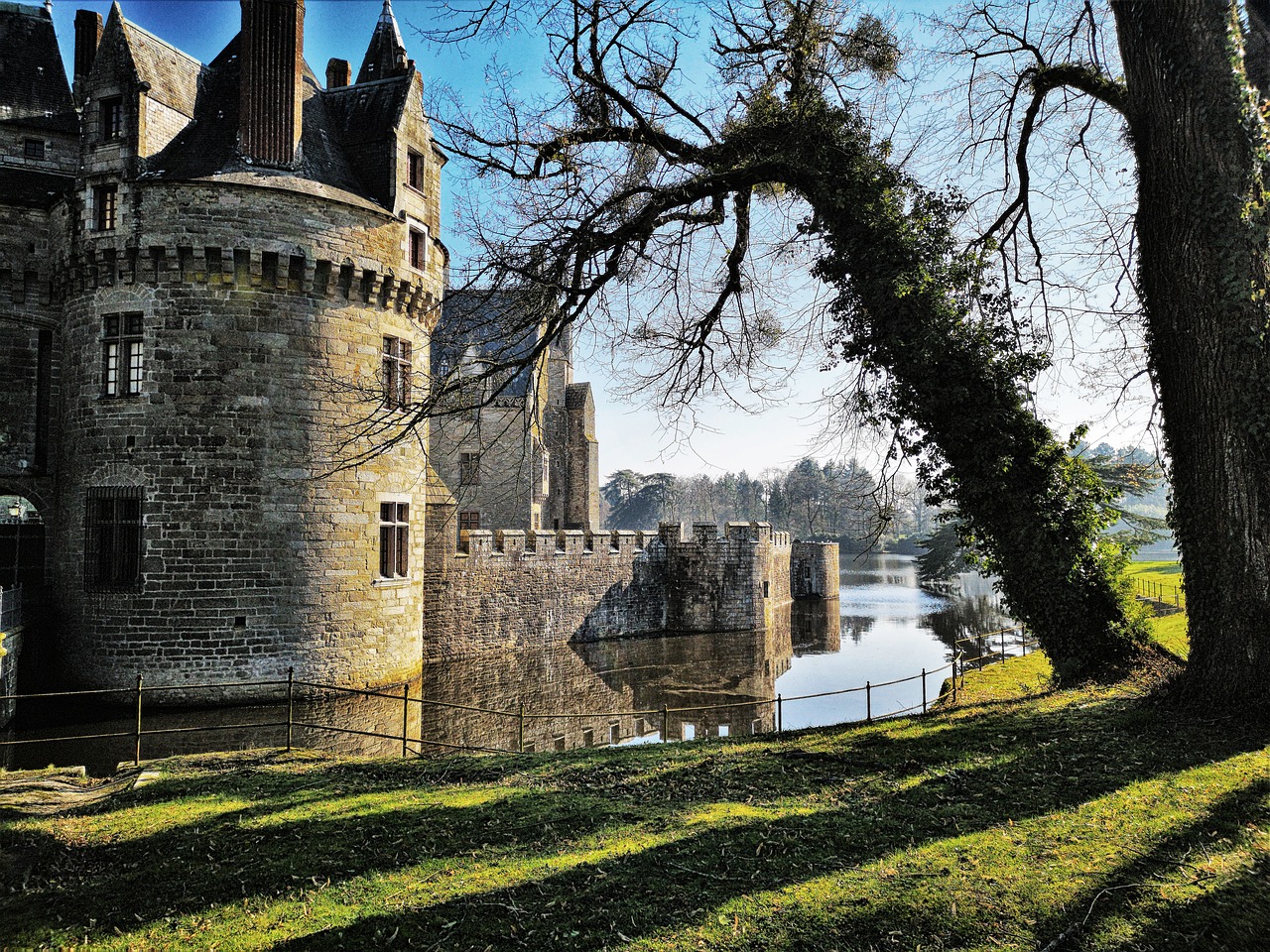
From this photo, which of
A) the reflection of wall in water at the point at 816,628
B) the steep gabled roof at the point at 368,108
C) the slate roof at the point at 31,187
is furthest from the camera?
the reflection of wall in water at the point at 816,628

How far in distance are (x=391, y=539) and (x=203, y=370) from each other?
4919mm

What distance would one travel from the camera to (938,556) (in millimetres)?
34656

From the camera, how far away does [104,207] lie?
14.0m

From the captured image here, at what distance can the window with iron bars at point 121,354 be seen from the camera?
1388cm

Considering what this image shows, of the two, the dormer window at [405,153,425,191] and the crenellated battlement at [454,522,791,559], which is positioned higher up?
the dormer window at [405,153,425,191]

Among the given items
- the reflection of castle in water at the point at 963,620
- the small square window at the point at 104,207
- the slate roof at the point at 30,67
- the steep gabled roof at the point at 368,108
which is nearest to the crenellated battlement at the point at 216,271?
the small square window at the point at 104,207

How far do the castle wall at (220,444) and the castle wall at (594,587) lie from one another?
5.66 m

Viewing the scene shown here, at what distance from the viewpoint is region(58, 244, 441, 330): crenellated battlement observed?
1372cm

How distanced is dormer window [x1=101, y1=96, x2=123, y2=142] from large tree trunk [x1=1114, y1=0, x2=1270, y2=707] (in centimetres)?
1647

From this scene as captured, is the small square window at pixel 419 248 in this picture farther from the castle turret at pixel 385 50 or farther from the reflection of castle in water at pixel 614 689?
the reflection of castle in water at pixel 614 689

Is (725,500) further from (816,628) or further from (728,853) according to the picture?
(728,853)

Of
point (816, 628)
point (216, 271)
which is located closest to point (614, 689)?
point (216, 271)

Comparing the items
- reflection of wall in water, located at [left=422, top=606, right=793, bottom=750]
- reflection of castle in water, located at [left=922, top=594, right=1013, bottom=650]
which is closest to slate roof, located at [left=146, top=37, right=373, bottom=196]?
reflection of wall in water, located at [left=422, top=606, right=793, bottom=750]

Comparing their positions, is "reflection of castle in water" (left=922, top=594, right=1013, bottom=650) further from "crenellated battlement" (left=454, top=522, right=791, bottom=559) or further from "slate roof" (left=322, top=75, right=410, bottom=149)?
"slate roof" (left=322, top=75, right=410, bottom=149)
